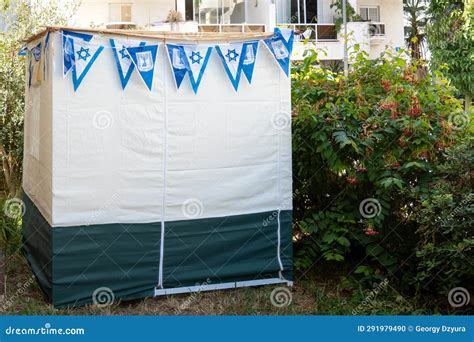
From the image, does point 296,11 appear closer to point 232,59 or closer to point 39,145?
point 232,59

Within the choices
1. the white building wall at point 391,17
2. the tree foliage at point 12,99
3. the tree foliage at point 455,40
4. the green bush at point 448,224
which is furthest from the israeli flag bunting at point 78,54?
the white building wall at point 391,17

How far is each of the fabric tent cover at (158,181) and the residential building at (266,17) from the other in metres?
14.5

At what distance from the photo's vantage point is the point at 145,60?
19.2 feet

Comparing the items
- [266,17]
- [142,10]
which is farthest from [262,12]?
[142,10]

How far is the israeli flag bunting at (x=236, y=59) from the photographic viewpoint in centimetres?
615

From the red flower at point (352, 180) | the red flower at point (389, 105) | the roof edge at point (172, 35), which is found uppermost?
the roof edge at point (172, 35)

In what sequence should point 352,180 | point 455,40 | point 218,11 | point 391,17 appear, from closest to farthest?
1. point 352,180
2. point 455,40
3. point 218,11
4. point 391,17

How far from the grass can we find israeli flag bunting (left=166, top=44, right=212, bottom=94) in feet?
6.29

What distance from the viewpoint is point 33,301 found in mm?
6082

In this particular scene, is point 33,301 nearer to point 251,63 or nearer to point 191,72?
point 191,72

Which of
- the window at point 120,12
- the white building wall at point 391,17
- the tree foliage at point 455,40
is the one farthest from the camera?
the white building wall at point 391,17

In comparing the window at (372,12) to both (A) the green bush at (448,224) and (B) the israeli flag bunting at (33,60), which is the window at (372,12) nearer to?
(B) the israeli flag bunting at (33,60)

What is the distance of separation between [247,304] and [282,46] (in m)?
2.43

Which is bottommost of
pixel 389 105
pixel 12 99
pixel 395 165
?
pixel 395 165
